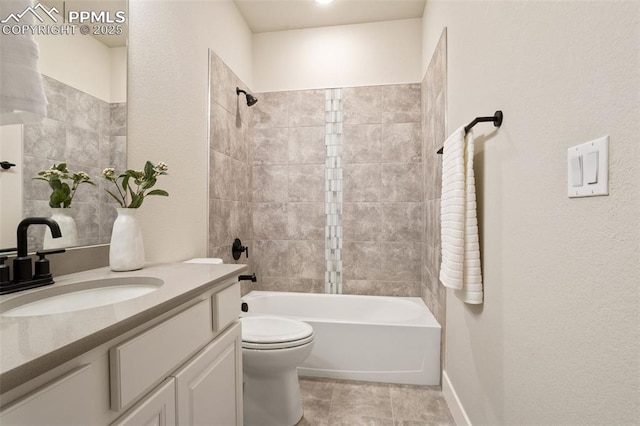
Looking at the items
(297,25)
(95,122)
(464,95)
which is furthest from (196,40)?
(464,95)

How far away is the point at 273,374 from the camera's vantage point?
66.2 inches

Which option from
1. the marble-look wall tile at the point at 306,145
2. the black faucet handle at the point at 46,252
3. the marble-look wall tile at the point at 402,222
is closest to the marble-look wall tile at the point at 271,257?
the marble-look wall tile at the point at 306,145

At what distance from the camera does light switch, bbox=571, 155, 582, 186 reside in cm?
73

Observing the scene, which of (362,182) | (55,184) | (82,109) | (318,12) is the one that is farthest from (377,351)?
(318,12)

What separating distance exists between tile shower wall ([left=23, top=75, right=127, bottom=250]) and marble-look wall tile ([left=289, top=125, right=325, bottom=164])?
1643mm

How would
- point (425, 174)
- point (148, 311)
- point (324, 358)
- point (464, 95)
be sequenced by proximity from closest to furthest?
point (148, 311) < point (464, 95) < point (324, 358) < point (425, 174)

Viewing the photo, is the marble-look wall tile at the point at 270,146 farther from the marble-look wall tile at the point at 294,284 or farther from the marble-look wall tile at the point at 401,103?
the marble-look wall tile at the point at 294,284

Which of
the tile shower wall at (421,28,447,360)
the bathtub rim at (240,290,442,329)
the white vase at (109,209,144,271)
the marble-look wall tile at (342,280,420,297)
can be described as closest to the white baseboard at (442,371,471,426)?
the tile shower wall at (421,28,447,360)

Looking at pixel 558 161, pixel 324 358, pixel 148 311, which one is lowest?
pixel 324 358

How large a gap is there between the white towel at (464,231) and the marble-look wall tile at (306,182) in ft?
5.15

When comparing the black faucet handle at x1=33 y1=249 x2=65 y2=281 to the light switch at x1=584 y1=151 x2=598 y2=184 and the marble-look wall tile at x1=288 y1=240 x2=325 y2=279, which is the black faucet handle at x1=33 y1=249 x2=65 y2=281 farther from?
the marble-look wall tile at x1=288 y1=240 x2=325 y2=279

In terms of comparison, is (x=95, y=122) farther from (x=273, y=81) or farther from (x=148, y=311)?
(x=273, y=81)

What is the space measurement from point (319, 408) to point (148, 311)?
1.49 m

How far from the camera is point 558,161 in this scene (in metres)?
0.83
